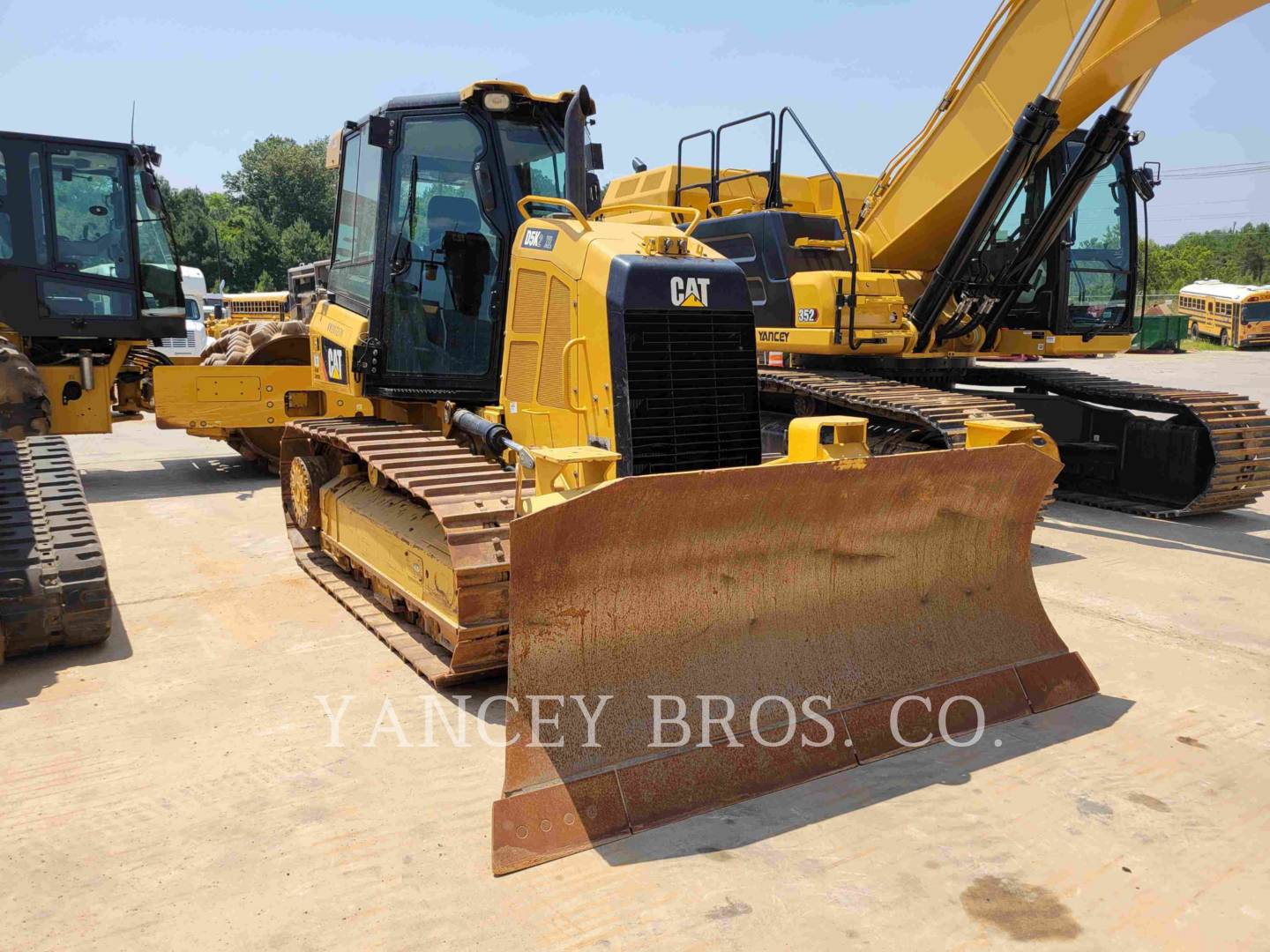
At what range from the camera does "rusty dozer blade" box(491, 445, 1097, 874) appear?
3434 millimetres

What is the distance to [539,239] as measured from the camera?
4.99 m

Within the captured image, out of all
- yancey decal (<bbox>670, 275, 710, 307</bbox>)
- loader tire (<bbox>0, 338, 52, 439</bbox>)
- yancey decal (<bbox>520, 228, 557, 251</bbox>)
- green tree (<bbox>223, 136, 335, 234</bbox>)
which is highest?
green tree (<bbox>223, 136, 335, 234</bbox>)

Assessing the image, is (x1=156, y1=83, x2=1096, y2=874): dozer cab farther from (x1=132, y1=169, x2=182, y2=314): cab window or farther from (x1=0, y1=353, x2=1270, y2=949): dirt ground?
(x1=132, y1=169, x2=182, y2=314): cab window

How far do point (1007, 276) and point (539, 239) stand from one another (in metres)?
5.45

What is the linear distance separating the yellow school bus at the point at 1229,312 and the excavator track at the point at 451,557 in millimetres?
40592

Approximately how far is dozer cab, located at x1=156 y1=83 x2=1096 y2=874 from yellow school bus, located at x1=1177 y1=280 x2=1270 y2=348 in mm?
39707

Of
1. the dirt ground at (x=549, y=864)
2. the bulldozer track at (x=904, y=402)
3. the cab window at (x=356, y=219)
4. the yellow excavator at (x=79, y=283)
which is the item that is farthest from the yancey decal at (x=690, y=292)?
the yellow excavator at (x=79, y=283)

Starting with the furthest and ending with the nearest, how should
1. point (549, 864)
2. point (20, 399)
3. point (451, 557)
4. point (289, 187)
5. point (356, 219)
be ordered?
point (289, 187) → point (20, 399) → point (356, 219) → point (451, 557) → point (549, 864)

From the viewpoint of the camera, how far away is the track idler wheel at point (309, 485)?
261 inches

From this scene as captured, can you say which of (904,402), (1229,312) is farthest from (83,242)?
(1229,312)

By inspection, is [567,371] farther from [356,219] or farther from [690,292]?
[356,219]

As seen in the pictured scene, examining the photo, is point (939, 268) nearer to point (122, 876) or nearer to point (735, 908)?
point (735, 908)

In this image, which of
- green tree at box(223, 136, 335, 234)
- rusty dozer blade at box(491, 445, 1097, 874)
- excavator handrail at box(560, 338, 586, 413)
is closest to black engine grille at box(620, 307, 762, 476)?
excavator handrail at box(560, 338, 586, 413)

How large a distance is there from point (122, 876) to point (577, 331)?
9.33 feet
